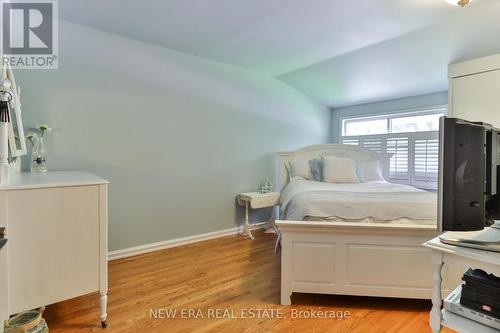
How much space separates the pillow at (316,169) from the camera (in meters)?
3.54

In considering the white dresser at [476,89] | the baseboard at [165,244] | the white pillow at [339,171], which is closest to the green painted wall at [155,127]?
the baseboard at [165,244]

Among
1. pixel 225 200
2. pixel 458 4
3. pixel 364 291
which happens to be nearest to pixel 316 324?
pixel 364 291

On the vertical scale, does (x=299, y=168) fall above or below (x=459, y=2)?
below

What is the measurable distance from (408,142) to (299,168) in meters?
1.73

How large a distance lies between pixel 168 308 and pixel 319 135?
12.6 ft

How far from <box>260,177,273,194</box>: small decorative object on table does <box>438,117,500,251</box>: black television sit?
282 cm

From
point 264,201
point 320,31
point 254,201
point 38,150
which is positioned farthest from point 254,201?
point 38,150

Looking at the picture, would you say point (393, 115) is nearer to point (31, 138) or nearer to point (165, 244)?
point (165, 244)

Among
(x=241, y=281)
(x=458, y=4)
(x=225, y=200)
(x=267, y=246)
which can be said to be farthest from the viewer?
(x=225, y=200)

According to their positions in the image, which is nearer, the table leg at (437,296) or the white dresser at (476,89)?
the table leg at (437,296)

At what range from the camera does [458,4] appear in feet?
6.90

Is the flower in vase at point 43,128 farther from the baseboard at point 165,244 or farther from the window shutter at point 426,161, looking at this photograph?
the window shutter at point 426,161

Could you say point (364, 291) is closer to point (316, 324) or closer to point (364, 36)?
point (316, 324)

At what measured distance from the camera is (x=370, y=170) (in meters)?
3.77
